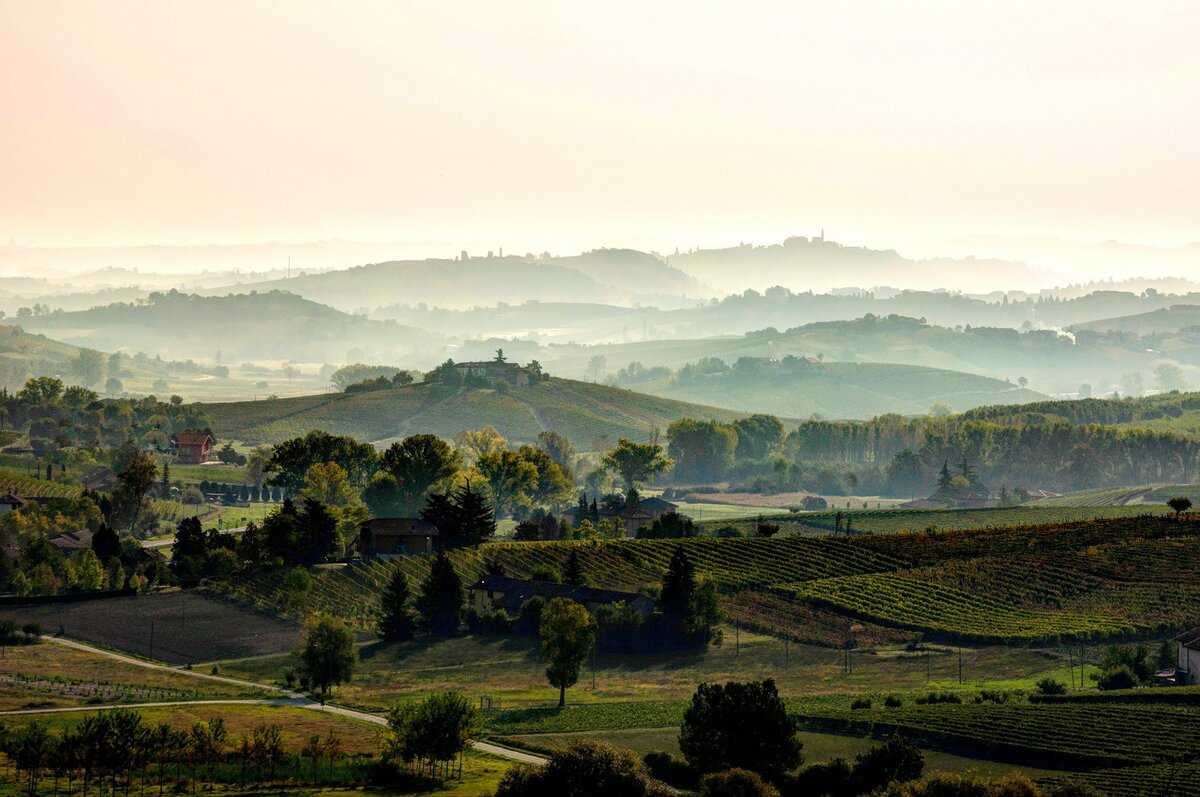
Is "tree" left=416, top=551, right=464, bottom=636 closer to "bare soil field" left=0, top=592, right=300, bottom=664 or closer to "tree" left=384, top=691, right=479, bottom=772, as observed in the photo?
"bare soil field" left=0, top=592, right=300, bottom=664

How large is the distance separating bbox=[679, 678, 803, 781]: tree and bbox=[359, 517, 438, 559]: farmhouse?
50.6m

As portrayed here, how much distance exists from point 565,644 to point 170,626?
2590cm

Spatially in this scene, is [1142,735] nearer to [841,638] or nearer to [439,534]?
[841,638]

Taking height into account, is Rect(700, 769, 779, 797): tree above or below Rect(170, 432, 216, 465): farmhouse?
below

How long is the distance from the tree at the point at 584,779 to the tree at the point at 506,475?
91.2m

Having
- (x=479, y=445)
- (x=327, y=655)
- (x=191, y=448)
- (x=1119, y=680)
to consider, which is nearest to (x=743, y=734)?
(x=1119, y=680)

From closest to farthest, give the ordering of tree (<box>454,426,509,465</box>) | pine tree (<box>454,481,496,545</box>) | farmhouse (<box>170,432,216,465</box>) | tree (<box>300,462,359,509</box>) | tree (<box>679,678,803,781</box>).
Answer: tree (<box>679,678,803,781</box>) < pine tree (<box>454,481,496,545</box>) < tree (<box>300,462,359,509</box>) < tree (<box>454,426,509,465</box>) < farmhouse (<box>170,432,216,465</box>)

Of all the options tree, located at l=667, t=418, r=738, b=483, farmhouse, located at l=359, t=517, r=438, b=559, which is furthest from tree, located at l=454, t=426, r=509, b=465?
farmhouse, located at l=359, t=517, r=438, b=559

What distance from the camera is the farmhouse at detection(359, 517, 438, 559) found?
101625mm

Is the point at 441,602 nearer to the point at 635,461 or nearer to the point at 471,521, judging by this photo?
the point at 471,521

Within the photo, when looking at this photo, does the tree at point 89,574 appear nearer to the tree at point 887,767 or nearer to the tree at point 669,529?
the tree at point 669,529

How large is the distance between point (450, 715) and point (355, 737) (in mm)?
5584

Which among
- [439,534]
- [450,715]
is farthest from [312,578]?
[450,715]

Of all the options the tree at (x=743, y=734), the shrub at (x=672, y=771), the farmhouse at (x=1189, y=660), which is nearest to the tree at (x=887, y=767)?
the tree at (x=743, y=734)
